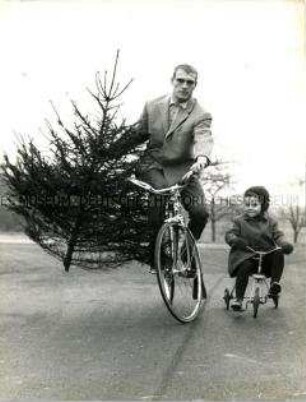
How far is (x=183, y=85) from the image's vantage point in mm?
5754

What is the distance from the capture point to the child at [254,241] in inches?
237

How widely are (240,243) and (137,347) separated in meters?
1.87

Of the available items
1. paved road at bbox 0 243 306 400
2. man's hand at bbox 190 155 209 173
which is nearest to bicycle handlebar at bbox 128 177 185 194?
man's hand at bbox 190 155 209 173

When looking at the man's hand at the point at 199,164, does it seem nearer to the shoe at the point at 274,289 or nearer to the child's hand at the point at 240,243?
the child's hand at the point at 240,243

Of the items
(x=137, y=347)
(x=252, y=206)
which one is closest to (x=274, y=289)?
(x=252, y=206)

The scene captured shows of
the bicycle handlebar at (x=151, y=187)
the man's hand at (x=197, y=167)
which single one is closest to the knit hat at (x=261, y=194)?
the man's hand at (x=197, y=167)

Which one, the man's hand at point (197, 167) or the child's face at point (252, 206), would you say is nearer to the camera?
the man's hand at point (197, 167)

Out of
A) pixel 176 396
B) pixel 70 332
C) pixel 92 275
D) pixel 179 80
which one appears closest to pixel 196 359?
pixel 176 396

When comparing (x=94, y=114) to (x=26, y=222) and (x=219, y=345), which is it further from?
(x=219, y=345)

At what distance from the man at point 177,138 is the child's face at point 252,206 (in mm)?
562

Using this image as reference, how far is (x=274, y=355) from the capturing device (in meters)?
4.50

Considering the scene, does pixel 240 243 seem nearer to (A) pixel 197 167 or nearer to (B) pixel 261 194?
(B) pixel 261 194

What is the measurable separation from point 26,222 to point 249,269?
2.08 metres

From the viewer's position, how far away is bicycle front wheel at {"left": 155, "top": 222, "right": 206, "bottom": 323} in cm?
514
